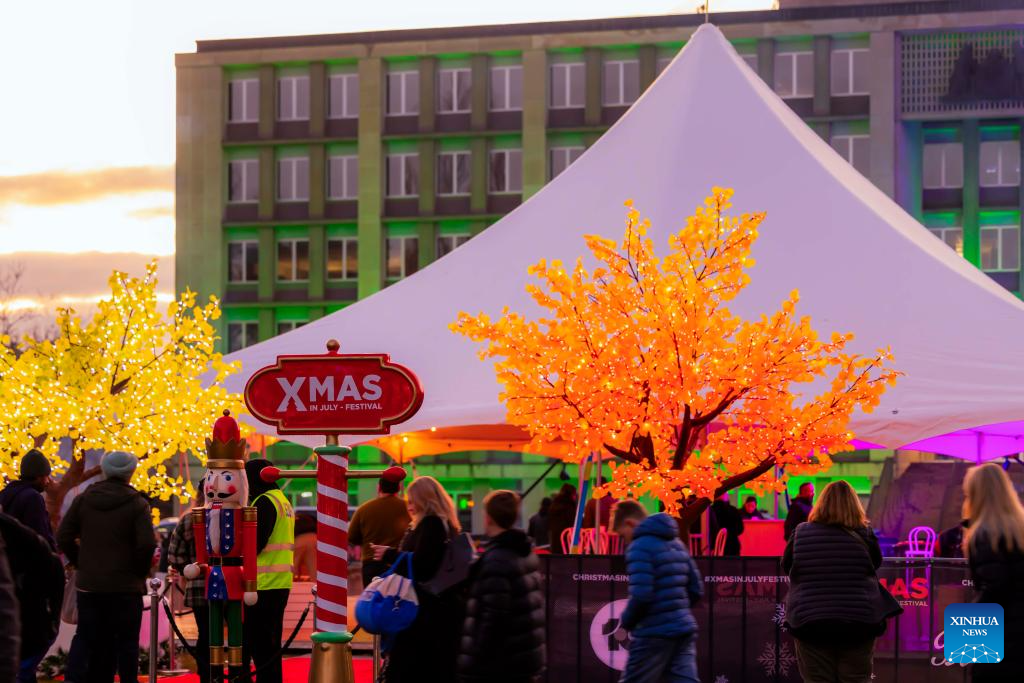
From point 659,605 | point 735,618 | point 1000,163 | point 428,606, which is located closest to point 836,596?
point 659,605

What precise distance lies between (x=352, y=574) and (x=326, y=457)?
1804 cm

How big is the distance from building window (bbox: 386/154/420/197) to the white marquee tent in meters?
43.9

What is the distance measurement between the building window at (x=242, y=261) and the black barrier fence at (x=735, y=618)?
5563 centimetres

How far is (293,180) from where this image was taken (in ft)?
221

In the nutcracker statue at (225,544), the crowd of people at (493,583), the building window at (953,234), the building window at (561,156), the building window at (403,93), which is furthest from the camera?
the building window at (403,93)

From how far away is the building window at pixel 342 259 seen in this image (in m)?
67.1

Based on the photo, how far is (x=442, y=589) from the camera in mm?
9891

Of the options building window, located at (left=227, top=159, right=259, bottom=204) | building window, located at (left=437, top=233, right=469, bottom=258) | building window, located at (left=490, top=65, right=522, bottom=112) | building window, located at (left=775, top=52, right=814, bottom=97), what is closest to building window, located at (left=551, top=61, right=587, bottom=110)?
building window, located at (left=490, top=65, right=522, bottom=112)

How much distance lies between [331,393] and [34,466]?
7.61 feet

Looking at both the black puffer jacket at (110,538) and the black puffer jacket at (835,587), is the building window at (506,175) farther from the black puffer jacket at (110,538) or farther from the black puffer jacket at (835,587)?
the black puffer jacket at (835,587)

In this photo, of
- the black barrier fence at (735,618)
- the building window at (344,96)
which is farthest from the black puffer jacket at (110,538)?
the building window at (344,96)

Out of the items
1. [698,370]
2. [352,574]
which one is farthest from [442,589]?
[352,574]

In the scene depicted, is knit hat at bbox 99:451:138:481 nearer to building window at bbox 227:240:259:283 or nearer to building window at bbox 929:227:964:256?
building window at bbox 929:227:964:256

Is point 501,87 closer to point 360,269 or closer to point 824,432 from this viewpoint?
point 360,269
